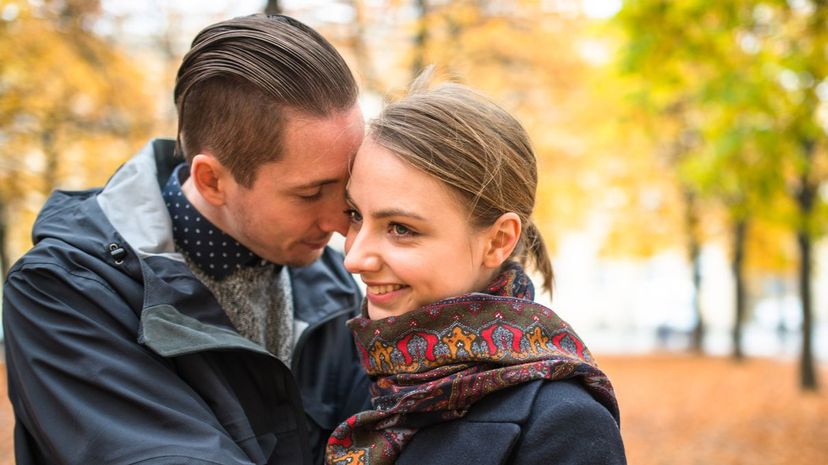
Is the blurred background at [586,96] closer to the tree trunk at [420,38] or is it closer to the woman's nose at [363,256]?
the tree trunk at [420,38]

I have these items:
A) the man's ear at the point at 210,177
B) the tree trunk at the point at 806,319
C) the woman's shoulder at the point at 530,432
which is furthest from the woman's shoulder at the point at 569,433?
the tree trunk at the point at 806,319

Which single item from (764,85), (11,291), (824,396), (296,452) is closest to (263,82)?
(11,291)

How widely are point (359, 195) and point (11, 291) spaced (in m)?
1.00

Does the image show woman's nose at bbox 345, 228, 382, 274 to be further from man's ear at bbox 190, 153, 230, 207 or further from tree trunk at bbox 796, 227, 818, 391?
tree trunk at bbox 796, 227, 818, 391

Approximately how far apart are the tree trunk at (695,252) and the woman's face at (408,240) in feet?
65.2

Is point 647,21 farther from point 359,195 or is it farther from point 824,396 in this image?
point 824,396

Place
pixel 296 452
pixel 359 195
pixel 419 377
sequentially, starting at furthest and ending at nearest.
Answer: pixel 296 452, pixel 359 195, pixel 419 377

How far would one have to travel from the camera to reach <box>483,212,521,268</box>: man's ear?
222 cm

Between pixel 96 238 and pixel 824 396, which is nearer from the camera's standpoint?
pixel 96 238

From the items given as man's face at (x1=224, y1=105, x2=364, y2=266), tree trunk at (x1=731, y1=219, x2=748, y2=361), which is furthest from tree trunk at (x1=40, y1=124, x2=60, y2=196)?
tree trunk at (x1=731, y1=219, x2=748, y2=361)

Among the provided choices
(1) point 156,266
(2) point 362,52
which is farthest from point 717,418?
(1) point 156,266

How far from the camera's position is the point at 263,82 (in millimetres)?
2502

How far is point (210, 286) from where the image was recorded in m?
2.66

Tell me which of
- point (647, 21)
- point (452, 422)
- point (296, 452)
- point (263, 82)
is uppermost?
point (647, 21)
